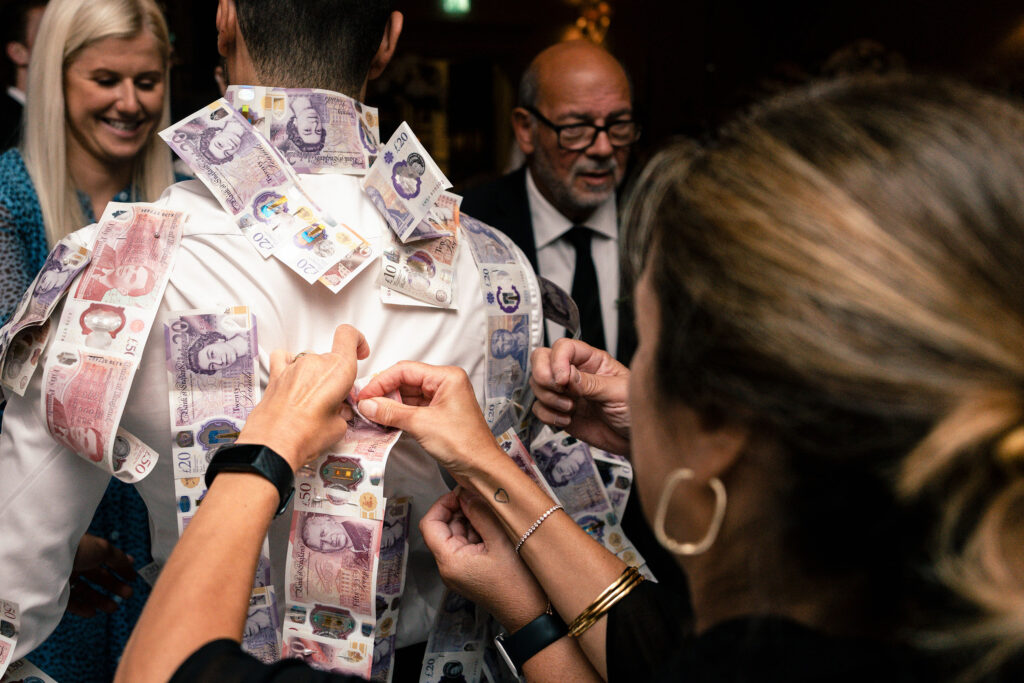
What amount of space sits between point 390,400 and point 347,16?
Answer: 1.76 feet

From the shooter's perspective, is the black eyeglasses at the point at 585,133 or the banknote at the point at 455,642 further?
the black eyeglasses at the point at 585,133

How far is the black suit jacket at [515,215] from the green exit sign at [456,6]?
2.93 m

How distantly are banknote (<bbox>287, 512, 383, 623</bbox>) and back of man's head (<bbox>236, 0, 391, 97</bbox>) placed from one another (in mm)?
605

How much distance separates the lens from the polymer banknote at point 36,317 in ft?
3.47

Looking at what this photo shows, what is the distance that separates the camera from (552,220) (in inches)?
106

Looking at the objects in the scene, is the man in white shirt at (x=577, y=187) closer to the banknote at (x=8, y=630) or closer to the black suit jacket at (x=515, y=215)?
the black suit jacket at (x=515, y=215)

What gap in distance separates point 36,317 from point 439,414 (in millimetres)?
529

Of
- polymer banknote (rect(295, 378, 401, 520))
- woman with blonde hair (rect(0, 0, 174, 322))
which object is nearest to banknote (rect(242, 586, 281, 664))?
polymer banknote (rect(295, 378, 401, 520))

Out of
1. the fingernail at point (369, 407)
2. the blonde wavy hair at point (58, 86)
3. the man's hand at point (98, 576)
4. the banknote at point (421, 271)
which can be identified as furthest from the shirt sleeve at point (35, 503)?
the blonde wavy hair at point (58, 86)

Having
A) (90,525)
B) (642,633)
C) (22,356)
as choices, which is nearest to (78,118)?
(90,525)

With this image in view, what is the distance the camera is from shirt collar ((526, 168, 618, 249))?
8.84ft

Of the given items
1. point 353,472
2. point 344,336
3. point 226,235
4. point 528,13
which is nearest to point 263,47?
point 226,235

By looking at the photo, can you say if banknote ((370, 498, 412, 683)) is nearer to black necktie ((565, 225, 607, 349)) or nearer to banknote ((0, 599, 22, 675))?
banknote ((0, 599, 22, 675))

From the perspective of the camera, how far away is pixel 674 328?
77cm
